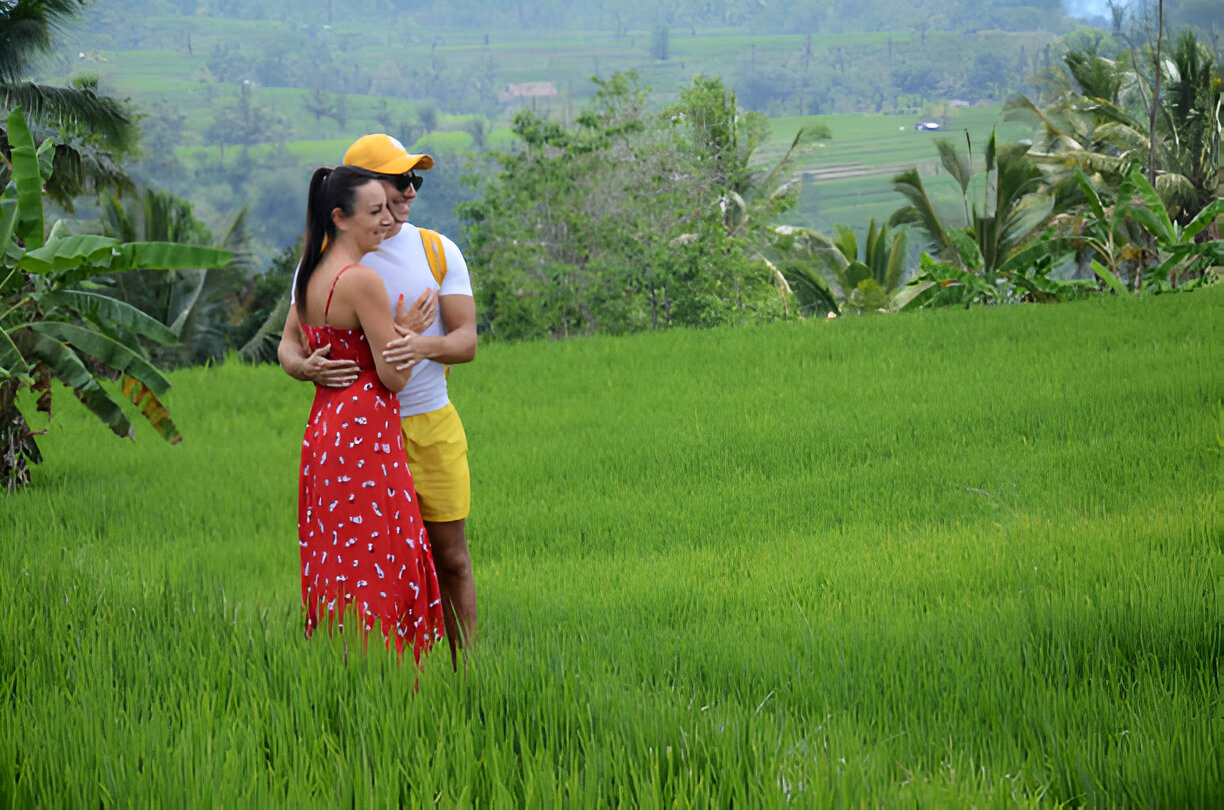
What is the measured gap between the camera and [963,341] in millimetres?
10961

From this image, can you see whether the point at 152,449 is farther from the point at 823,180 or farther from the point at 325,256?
the point at 823,180

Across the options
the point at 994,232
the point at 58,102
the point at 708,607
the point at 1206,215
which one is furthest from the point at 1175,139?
the point at 708,607

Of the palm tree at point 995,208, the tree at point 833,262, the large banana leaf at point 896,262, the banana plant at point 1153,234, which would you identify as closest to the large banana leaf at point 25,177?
the banana plant at point 1153,234

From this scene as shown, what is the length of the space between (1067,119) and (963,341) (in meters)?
31.5

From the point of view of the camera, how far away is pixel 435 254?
345 centimetres

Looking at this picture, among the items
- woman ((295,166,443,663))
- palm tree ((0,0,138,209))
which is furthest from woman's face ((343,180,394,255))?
palm tree ((0,0,138,209))

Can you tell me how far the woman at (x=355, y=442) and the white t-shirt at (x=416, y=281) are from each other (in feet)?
0.36

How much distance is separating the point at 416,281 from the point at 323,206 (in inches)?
14.0

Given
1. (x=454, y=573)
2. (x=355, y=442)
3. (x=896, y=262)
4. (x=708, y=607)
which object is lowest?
(x=896, y=262)

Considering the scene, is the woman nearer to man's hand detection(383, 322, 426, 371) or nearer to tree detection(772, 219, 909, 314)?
man's hand detection(383, 322, 426, 371)

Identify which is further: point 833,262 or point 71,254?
point 833,262

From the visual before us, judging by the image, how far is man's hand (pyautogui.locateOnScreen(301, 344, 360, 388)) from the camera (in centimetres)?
323

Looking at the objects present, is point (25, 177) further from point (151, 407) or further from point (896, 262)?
point (896, 262)

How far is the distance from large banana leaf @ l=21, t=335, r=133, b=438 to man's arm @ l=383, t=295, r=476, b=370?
490 centimetres
